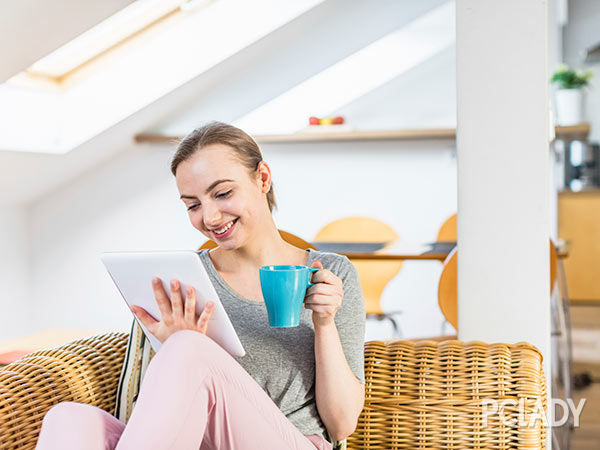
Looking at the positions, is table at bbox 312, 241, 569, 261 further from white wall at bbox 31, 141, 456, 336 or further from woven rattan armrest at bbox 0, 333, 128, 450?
woven rattan armrest at bbox 0, 333, 128, 450

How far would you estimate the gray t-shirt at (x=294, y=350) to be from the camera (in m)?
1.40

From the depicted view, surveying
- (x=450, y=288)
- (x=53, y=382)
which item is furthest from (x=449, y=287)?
(x=53, y=382)

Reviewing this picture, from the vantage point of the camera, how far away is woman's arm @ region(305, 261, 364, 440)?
1270 millimetres

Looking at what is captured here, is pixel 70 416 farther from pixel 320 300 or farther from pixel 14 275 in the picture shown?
pixel 14 275

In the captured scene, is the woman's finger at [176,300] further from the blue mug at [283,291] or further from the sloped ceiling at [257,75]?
the sloped ceiling at [257,75]

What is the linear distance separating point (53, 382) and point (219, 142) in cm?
57

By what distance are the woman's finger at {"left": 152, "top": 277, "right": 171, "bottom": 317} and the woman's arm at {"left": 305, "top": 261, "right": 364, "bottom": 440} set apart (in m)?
0.25

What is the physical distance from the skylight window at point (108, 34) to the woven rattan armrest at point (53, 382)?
5.34ft

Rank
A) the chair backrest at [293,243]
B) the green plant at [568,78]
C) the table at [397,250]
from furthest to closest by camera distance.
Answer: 1. the green plant at [568,78]
2. the table at [397,250]
3. the chair backrest at [293,243]

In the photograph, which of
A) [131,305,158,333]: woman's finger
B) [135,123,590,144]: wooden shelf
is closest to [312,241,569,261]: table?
[135,123,590,144]: wooden shelf

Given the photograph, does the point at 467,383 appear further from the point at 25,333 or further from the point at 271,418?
the point at 25,333

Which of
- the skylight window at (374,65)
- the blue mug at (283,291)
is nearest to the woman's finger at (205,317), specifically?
the blue mug at (283,291)

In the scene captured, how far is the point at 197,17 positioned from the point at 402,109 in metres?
1.66

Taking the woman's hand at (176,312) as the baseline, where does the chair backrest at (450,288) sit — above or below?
below
